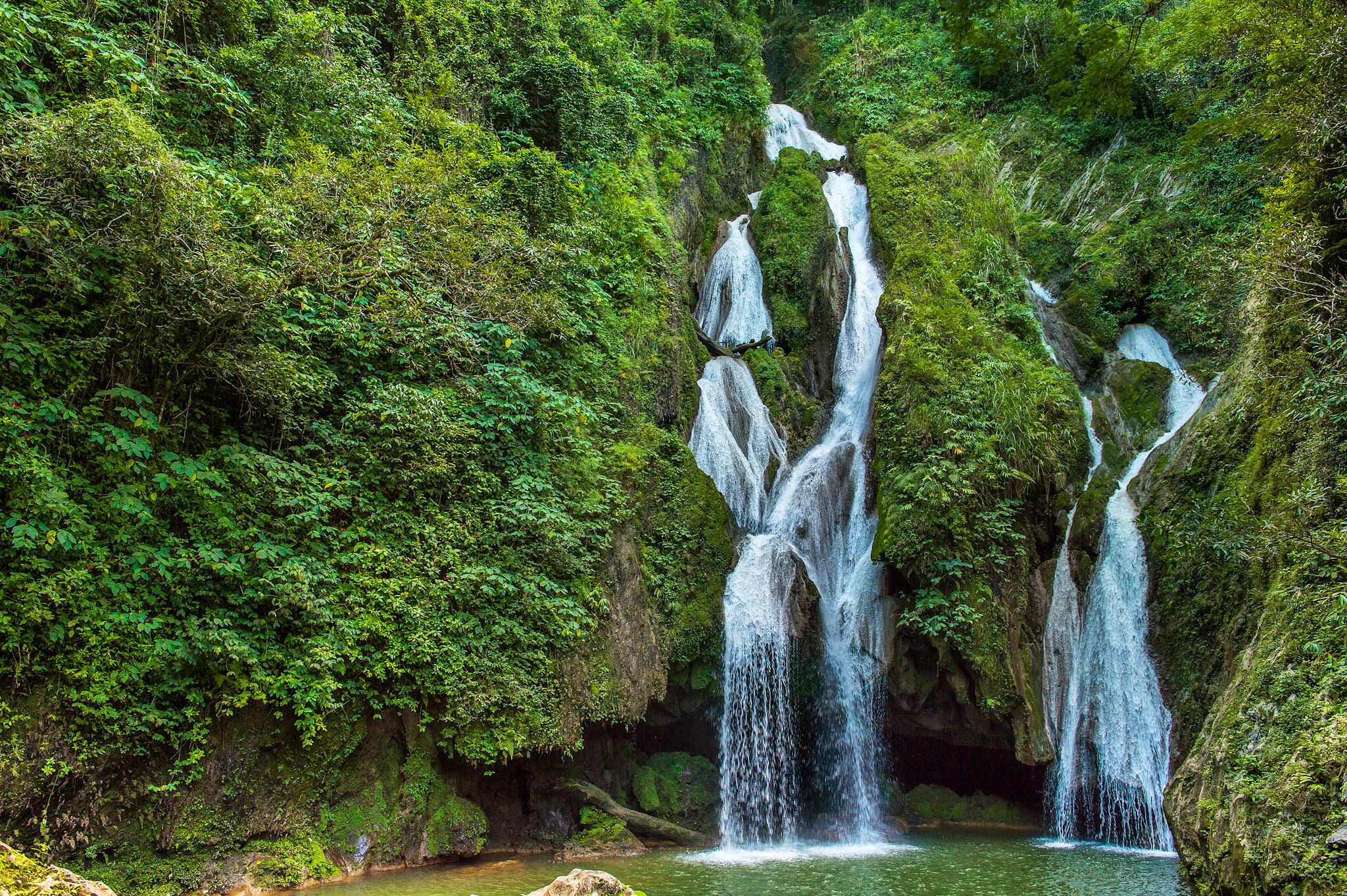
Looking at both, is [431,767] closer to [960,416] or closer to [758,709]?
[758,709]

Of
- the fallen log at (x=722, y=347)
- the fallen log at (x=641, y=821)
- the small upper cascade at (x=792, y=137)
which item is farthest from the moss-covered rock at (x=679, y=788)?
the small upper cascade at (x=792, y=137)

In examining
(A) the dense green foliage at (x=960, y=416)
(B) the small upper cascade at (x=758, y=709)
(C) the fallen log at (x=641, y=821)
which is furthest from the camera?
(A) the dense green foliage at (x=960, y=416)

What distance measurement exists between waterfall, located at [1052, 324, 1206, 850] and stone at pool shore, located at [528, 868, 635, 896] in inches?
390

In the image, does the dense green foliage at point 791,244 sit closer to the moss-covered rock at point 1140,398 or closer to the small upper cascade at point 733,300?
the small upper cascade at point 733,300

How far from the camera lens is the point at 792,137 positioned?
25.2 metres

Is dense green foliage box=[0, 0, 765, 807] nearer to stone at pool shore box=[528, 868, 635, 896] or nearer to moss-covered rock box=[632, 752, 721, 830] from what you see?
moss-covered rock box=[632, 752, 721, 830]

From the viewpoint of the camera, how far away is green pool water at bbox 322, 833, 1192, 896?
24.5 ft

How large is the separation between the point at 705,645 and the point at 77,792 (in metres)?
7.71

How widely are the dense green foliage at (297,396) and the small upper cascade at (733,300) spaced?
5035 millimetres

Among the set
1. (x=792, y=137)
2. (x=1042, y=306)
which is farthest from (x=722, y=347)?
(x=792, y=137)

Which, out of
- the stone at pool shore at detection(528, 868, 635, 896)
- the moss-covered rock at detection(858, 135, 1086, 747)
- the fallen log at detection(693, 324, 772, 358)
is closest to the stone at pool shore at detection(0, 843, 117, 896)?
the stone at pool shore at detection(528, 868, 635, 896)

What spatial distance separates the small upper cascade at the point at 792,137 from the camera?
24250mm

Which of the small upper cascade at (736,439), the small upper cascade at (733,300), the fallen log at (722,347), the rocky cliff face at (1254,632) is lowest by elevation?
the rocky cliff face at (1254,632)

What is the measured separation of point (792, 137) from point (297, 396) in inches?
843
